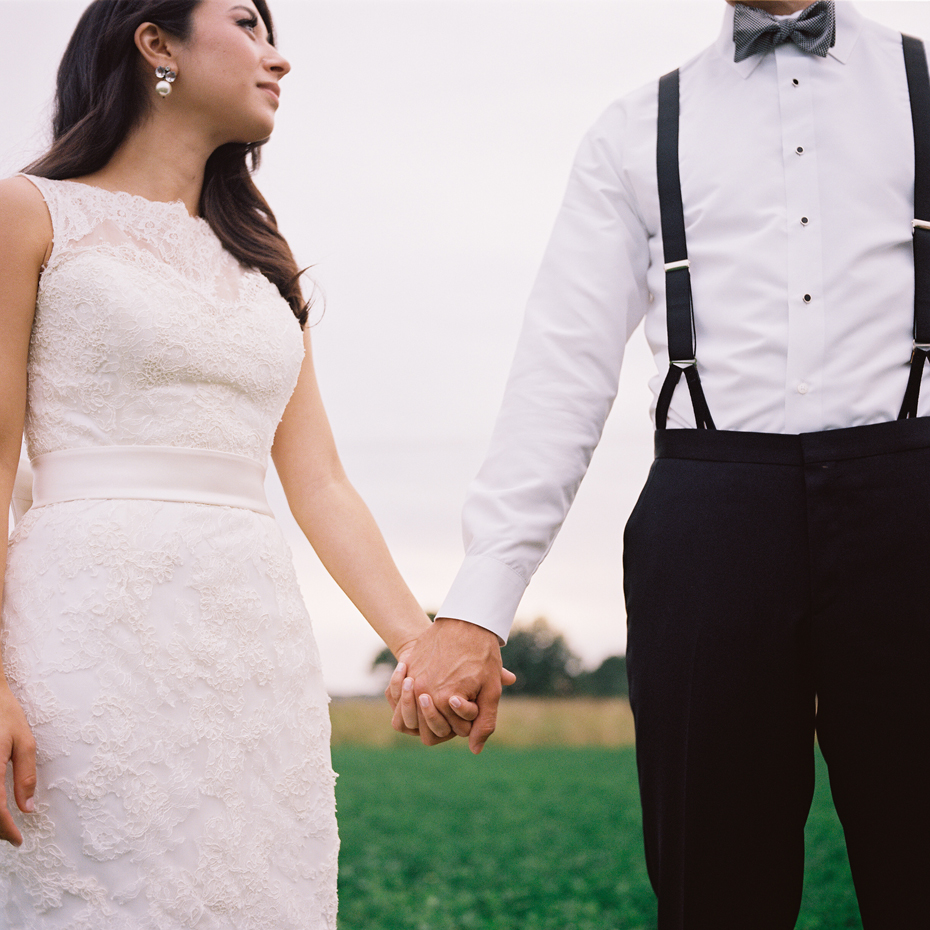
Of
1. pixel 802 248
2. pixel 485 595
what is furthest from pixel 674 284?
pixel 485 595

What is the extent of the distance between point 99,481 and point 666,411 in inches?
44.2

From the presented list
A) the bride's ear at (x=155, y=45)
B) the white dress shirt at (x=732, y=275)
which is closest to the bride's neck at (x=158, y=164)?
the bride's ear at (x=155, y=45)

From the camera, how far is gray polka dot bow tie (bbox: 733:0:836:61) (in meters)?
1.99

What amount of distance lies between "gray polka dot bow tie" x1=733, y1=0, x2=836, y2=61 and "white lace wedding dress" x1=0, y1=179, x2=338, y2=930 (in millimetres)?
1180

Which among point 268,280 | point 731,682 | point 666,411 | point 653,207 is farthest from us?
point 268,280

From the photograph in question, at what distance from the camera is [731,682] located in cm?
177

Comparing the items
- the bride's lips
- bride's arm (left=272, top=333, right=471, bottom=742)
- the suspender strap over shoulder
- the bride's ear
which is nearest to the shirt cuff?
bride's arm (left=272, top=333, right=471, bottom=742)

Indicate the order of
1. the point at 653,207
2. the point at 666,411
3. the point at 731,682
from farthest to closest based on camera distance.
Result: the point at 653,207 → the point at 666,411 → the point at 731,682

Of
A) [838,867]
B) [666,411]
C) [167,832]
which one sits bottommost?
[838,867]

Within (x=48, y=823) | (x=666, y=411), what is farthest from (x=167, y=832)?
(x=666, y=411)

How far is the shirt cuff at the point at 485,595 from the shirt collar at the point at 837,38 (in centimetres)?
110

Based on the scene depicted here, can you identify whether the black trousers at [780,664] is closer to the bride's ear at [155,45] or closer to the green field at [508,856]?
the bride's ear at [155,45]

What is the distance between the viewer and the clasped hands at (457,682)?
6.59ft

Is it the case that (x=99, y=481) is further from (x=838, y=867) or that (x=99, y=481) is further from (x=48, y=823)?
(x=838, y=867)
